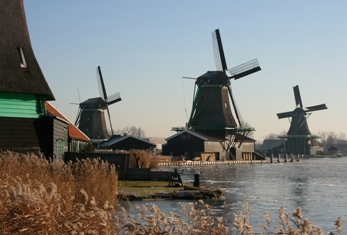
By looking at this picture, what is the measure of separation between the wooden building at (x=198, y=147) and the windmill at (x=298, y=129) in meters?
26.5

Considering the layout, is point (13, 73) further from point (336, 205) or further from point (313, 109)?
point (313, 109)

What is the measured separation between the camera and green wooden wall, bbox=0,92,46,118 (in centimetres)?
1842

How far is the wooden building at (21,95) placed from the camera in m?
18.4

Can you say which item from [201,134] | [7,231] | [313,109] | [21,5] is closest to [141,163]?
[21,5]

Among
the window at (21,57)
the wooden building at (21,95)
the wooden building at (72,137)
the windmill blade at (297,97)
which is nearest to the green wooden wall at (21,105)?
the wooden building at (21,95)

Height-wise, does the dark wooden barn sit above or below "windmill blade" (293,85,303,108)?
below

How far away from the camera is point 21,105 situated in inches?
740

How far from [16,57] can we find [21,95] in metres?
1.33

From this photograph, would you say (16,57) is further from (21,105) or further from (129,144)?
(129,144)

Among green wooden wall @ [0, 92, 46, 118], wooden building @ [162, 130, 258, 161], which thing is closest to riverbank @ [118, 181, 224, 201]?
green wooden wall @ [0, 92, 46, 118]

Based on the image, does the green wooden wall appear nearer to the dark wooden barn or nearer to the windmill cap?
the dark wooden barn

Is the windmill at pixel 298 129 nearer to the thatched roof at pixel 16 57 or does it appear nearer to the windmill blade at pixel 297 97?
the windmill blade at pixel 297 97

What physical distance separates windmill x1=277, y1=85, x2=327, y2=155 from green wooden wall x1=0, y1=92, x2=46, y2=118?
65.6 metres

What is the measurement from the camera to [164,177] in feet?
70.7
